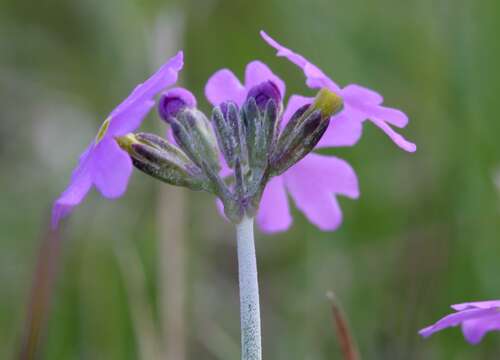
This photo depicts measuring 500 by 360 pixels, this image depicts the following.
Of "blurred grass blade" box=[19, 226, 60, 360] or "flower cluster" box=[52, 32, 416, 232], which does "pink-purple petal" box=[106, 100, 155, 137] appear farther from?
"blurred grass blade" box=[19, 226, 60, 360]

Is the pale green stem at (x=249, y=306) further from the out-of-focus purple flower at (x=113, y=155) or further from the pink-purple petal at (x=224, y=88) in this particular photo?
the pink-purple petal at (x=224, y=88)

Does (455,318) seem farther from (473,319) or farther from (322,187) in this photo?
(322,187)

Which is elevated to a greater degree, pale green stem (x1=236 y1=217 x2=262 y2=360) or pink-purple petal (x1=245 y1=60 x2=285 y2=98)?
pink-purple petal (x1=245 y1=60 x2=285 y2=98)

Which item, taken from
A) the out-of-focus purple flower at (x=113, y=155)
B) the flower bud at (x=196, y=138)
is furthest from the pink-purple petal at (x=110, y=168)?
the flower bud at (x=196, y=138)

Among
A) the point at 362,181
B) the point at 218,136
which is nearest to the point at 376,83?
the point at 362,181

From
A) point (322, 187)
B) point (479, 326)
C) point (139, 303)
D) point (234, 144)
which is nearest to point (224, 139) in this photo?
point (234, 144)

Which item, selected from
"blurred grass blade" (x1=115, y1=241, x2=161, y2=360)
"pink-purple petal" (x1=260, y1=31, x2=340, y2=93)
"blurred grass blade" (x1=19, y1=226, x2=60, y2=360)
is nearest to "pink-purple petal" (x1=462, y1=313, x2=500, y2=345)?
"pink-purple petal" (x1=260, y1=31, x2=340, y2=93)

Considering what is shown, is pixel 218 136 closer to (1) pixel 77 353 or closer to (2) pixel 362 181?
(1) pixel 77 353
